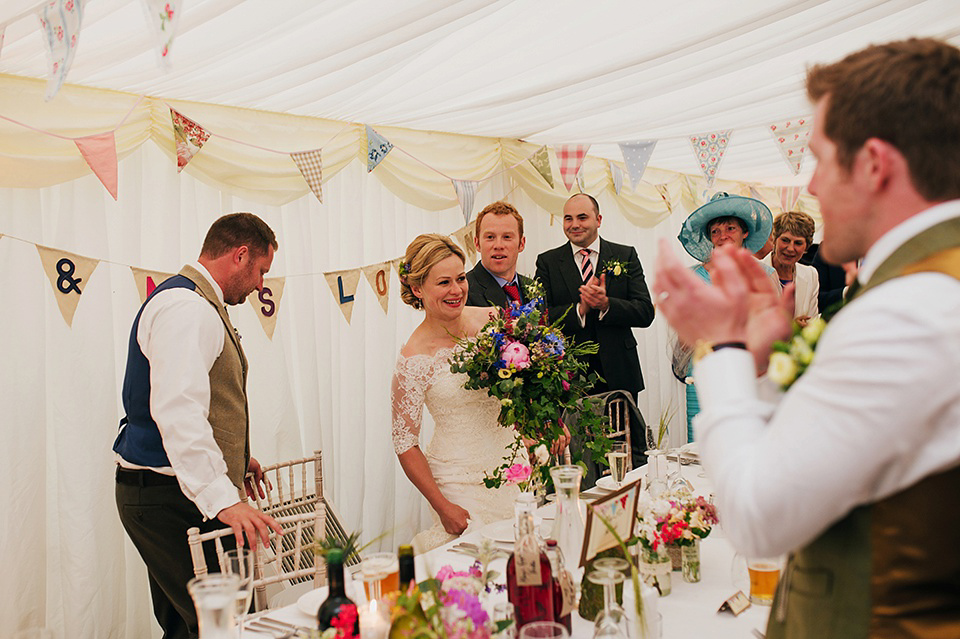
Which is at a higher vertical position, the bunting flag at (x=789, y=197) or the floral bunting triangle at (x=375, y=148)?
the bunting flag at (x=789, y=197)

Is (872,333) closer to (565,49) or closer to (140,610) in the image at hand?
(565,49)

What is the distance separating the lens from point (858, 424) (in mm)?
771

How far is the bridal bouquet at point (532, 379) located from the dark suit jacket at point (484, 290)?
4.78 ft

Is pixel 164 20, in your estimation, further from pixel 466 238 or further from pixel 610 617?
pixel 466 238

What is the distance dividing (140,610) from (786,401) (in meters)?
3.61

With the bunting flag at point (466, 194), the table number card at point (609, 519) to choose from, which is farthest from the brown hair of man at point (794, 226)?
the table number card at point (609, 519)

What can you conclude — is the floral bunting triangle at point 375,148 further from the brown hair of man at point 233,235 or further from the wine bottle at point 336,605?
the wine bottle at point 336,605

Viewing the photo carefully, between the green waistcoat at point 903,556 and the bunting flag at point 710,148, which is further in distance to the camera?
the bunting flag at point 710,148

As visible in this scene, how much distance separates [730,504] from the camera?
86cm

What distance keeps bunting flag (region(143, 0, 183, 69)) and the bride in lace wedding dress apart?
1450 millimetres

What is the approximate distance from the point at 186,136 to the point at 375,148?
3.63 ft

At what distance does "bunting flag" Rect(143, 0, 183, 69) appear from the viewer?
176 centimetres

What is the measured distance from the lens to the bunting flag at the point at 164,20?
5.78 ft

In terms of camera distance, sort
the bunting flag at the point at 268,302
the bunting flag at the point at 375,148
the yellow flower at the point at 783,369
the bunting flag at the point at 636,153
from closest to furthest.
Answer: the yellow flower at the point at 783,369 < the bunting flag at the point at 268,302 < the bunting flag at the point at 375,148 < the bunting flag at the point at 636,153
